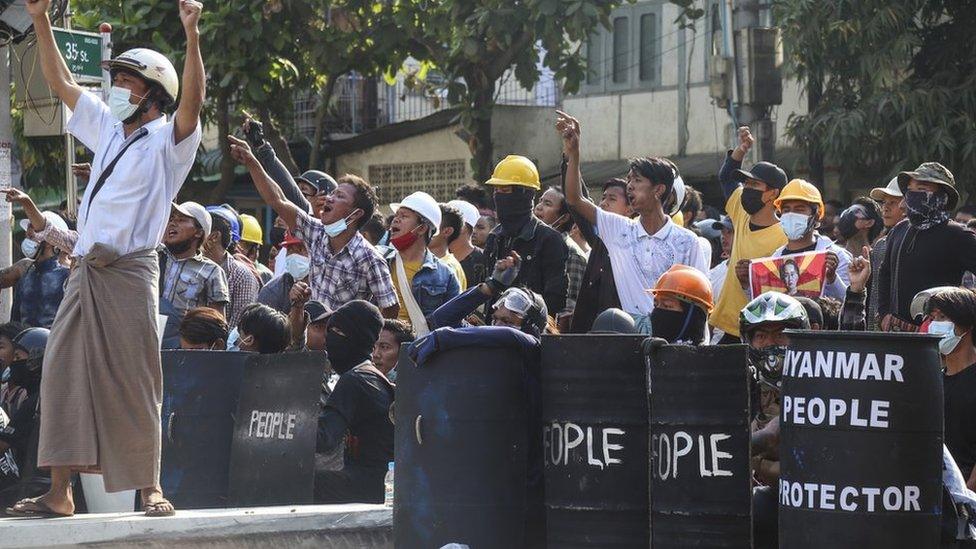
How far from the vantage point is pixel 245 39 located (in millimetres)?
20578

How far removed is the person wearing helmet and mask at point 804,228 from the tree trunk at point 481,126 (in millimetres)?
11579

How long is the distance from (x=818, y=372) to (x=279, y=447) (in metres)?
3.44

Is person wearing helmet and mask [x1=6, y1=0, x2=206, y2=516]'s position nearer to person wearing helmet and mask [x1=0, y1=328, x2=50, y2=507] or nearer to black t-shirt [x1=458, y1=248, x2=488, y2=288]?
person wearing helmet and mask [x1=0, y1=328, x2=50, y2=507]

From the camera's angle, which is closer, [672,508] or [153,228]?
[672,508]

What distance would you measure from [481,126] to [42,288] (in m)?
9.60

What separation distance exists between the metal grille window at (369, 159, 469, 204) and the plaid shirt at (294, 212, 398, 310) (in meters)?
17.4

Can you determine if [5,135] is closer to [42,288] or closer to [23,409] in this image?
[42,288]

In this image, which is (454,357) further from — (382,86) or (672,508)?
(382,86)

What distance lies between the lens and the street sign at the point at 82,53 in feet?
41.5

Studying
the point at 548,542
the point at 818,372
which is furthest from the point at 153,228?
the point at 818,372

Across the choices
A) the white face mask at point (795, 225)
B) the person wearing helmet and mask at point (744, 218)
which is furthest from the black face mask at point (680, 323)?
the white face mask at point (795, 225)

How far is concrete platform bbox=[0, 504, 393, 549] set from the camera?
708 cm

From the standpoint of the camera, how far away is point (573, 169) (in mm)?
9203

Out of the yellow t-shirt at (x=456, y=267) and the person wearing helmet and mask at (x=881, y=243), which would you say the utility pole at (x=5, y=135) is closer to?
the yellow t-shirt at (x=456, y=267)
